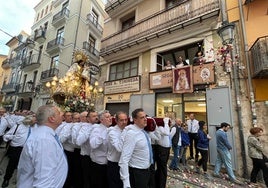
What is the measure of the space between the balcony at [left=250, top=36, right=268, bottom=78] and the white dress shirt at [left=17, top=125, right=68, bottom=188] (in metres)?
6.74

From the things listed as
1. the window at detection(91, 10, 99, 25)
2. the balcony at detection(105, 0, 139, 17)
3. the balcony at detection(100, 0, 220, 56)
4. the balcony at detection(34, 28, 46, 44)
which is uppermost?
the window at detection(91, 10, 99, 25)

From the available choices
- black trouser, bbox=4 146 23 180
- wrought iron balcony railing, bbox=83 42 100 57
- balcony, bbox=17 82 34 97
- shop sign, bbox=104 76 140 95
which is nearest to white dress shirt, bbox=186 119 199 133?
shop sign, bbox=104 76 140 95

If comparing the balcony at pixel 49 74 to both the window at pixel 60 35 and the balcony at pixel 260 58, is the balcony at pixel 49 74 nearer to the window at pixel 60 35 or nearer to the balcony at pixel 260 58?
the window at pixel 60 35

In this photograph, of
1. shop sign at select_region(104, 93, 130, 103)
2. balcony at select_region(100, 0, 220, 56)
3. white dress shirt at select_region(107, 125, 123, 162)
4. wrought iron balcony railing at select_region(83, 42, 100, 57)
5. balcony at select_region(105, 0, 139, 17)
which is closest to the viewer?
white dress shirt at select_region(107, 125, 123, 162)

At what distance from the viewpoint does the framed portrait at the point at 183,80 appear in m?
7.74

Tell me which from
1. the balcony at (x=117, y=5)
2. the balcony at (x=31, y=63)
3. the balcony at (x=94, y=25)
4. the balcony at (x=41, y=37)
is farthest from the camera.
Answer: the balcony at (x=41, y=37)

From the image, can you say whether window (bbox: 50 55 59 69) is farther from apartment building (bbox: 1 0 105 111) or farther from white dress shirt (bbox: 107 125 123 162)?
white dress shirt (bbox: 107 125 123 162)

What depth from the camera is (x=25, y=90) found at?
20.5m

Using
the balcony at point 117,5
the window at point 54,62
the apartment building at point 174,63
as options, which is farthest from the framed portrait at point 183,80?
the window at point 54,62

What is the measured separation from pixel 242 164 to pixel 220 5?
6.69m

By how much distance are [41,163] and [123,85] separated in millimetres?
9010

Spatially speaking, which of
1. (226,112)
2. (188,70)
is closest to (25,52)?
(188,70)

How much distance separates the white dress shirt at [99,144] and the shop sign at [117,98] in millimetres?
6945

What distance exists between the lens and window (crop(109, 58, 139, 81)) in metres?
10.7
